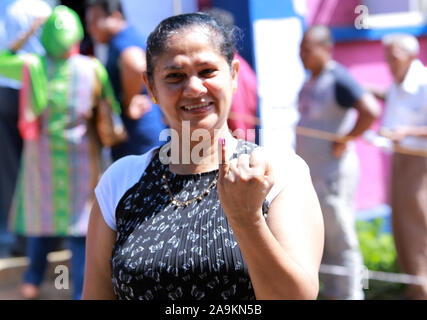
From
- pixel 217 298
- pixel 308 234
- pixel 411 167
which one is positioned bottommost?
pixel 411 167

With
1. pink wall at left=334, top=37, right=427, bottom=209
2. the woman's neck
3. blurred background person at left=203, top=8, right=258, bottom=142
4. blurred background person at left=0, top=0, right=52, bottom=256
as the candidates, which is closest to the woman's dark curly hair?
the woman's neck

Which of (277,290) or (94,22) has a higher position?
(94,22)

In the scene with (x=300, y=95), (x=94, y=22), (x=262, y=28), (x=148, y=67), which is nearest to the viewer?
(x=148, y=67)

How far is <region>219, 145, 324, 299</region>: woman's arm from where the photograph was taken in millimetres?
1303

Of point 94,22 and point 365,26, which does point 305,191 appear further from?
point 365,26

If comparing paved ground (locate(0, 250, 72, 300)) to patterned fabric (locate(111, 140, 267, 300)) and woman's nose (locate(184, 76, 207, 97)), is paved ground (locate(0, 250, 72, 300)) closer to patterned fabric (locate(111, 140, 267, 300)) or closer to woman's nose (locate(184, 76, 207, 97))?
patterned fabric (locate(111, 140, 267, 300))

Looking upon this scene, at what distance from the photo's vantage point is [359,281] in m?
4.02

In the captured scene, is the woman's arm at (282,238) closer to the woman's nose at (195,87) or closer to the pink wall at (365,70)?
the woman's nose at (195,87)

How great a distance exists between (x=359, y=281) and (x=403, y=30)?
299 centimetres

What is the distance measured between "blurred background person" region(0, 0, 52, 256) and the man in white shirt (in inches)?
103

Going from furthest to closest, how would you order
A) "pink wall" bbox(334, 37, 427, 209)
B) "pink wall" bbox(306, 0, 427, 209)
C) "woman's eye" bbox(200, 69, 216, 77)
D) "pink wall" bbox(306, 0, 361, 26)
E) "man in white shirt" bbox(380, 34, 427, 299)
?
1. "pink wall" bbox(334, 37, 427, 209)
2. "pink wall" bbox(306, 0, 427, 209)
3. "pink wall" bbox(306, 0, 361, 26)
4. "man in white shirt" bbox(380, 34, 427, 299)
5. "woman's eye" bbox(200, 69, 216, 77)

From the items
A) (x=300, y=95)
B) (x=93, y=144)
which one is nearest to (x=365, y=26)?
(x=300, y=95)

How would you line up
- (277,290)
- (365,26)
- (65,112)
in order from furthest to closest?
(365,26) < (65,112) < (277,290)

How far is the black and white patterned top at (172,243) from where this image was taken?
5.04 feet
